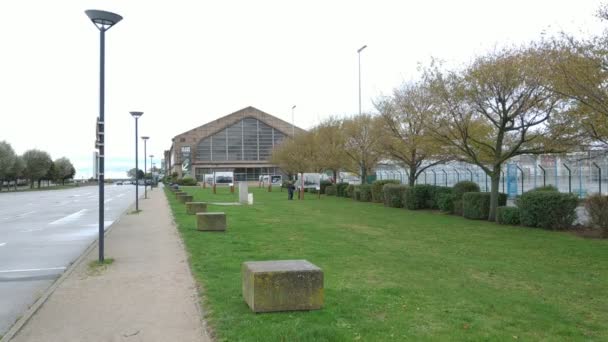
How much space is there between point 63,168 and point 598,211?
114 meters

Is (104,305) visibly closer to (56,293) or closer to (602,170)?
(56,293)

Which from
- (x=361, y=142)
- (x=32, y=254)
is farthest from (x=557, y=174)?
(x=32, y=254)

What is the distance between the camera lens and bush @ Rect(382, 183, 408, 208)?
28.2 meters

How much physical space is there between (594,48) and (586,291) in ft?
20.6

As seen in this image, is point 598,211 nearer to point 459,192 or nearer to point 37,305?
point 459,192

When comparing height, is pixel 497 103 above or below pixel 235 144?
below

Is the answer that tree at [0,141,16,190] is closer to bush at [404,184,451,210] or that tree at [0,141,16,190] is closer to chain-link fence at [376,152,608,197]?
chain-link fence at [376,152,608,197]

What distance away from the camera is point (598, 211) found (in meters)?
14.9

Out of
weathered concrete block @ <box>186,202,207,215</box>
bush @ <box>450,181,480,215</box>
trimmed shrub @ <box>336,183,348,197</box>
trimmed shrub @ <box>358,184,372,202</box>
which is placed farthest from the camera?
trimmed shrub @ <box>336,183,348,197</box>

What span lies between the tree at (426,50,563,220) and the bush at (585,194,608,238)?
2.65 metres

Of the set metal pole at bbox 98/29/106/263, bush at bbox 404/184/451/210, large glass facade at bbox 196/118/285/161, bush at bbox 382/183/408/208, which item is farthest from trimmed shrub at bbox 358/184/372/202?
large glass facade at bbox 196/118/285/161

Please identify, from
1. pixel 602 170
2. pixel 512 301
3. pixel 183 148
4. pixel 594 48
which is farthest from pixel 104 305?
pixel 183 148

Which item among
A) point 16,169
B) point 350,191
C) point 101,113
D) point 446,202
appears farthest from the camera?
point 16,169

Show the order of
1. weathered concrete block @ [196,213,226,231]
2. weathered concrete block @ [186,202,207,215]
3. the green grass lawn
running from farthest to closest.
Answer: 1. weathered concrete block @ [186,202,207,215]
2. weathered concrete block @ [196,213,226,231]
3. the green grass lawn
